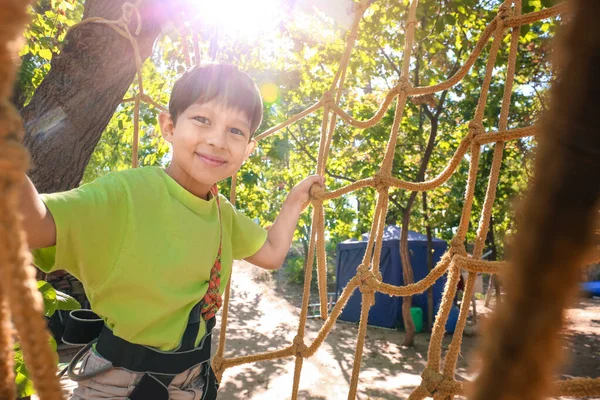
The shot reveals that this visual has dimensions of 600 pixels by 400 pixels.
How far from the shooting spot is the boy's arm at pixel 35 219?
654 mm

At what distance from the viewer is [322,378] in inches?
166

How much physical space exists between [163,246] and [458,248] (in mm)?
661

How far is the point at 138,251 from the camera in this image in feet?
3.22

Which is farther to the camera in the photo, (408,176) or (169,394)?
→ (408,176)

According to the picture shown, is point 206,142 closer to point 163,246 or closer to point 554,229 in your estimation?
point 163,246

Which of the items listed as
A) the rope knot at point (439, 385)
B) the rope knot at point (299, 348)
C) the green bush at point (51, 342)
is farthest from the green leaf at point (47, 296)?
the rope knot at point (439, 385)

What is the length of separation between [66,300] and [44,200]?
53 centimetres

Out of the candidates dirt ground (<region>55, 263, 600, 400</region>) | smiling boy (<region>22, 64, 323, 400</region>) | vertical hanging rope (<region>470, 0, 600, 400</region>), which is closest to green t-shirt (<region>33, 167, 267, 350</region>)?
smiling boy (<region>22, 64, 323, 400</region>)

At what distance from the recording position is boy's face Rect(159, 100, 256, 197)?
111 centimetres

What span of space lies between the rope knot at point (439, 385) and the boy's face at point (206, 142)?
2.12 ft

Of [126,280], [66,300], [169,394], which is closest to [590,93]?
[126,280]

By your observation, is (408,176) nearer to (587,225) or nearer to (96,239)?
(96,239)

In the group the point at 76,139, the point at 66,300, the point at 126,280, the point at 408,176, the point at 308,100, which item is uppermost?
the point at 308,100

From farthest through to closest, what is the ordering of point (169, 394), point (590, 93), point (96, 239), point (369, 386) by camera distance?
point (369, 386), point (169, 394), point (96, 239), point (590, 93)
